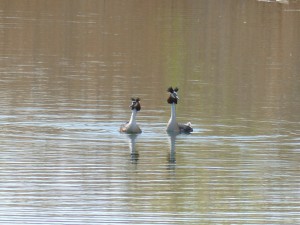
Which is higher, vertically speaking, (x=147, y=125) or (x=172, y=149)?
(x=147, y=125)

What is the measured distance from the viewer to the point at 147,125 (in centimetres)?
3134

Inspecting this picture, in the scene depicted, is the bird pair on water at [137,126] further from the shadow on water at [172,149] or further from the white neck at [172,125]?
the shadow on water at [172,149]

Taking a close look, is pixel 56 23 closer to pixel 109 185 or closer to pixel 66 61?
pixel 66 61

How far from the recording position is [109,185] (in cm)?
2325

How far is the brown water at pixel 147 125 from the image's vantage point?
21.5 meters

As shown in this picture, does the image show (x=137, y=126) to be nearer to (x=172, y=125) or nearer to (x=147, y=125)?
(x=172, y=125)

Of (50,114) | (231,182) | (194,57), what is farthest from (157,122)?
(194,57)

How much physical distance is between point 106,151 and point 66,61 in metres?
20.5

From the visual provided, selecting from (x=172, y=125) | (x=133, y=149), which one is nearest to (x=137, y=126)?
(x=172, y=125)

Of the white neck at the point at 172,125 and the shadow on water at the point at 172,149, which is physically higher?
the white neck at the point at 172,125

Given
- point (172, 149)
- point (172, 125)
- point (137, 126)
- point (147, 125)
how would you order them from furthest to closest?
point (147, 125) < point (172, 125) < point (137, 126) < point (172, 149)

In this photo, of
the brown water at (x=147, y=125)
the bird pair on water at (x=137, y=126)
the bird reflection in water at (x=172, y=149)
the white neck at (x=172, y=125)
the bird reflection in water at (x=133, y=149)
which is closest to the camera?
the brown water at (x=147, y=125)

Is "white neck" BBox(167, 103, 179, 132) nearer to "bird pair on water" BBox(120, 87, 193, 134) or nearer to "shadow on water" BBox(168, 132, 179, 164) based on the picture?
"bird pair on water" BBox(120, 87, 193, 134)

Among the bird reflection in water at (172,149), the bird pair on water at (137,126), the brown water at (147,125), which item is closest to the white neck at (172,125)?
the bird pair on water at (137,126)
